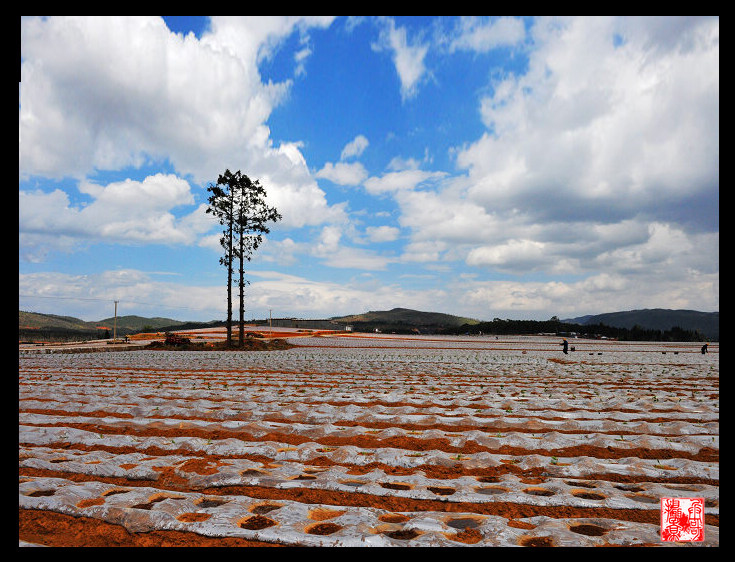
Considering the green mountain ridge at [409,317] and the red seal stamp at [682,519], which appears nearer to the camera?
the red seal stamp at [682,519]

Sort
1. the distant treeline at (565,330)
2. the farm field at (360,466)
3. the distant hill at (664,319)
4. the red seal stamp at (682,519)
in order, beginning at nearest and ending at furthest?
the red seal stamp at (682,519) → the farm field at (360,466) → the distant treeline at (565,330) → the distant hill at (664,319)

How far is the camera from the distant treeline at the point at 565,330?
76188 mm

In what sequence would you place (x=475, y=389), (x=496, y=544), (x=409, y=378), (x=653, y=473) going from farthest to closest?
(x=409, y=378) → (x=475, y=389) → (x=653, y=473) → (x=496, y=544)

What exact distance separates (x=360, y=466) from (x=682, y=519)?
389cm

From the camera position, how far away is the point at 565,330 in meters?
90.3

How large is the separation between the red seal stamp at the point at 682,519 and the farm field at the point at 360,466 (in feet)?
0.33

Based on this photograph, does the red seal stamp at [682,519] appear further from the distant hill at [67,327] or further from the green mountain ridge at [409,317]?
the green mountain ridge at [409,317]

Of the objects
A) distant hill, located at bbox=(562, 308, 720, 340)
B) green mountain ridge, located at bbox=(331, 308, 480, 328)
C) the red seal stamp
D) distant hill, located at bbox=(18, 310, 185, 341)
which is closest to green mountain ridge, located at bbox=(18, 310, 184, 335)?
distant hill, located at bbox=(18, 310, 185, 341)

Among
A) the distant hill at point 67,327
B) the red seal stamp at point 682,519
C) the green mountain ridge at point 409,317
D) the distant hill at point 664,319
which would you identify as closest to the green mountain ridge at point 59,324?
the distant hill at point 67,327

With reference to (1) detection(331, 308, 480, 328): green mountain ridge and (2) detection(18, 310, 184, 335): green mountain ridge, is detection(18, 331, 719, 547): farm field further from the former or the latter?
(1) detection(331, 308, 480, 328): green mountain ridge
